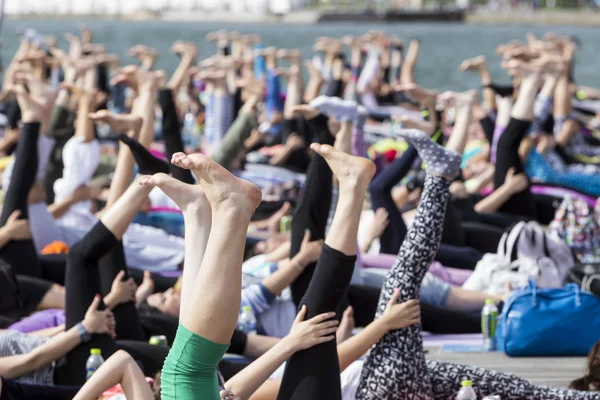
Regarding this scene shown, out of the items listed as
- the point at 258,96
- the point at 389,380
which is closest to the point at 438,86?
the point at 258,96

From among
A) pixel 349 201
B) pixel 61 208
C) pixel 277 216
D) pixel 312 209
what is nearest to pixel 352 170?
pixel 349 201

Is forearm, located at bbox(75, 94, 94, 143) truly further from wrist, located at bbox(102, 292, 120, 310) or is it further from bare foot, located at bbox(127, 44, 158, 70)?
bare foot, located at bbox(127, 44, 158, 70)

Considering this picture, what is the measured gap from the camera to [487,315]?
589cm

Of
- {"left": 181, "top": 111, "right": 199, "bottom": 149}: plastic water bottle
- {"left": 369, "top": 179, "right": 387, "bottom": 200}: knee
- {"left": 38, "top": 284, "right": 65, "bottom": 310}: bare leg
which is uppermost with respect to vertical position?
{"left": 369, "top": 179, "right": 387, "bottom": 200}: knee

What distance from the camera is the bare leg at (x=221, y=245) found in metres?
3.25

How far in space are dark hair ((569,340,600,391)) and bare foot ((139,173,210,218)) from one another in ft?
6.43

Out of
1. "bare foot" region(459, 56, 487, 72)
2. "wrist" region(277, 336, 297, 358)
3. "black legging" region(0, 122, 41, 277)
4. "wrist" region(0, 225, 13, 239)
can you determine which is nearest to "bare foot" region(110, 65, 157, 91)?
"black legging" region(0, 122, 41, 277)

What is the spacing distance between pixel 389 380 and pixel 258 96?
5417mm

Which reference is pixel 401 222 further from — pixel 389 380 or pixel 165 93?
pixel 389 380

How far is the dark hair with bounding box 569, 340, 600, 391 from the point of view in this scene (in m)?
4.75

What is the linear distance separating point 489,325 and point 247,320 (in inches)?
50.0

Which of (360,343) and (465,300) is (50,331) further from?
(465,300)

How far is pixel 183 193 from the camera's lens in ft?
12.0

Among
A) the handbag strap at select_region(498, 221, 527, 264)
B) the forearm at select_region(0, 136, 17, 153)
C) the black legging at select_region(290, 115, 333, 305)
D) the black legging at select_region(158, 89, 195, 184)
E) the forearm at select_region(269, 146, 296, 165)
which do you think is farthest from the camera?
the forearm at select_region(269, 146, 296, 165)
